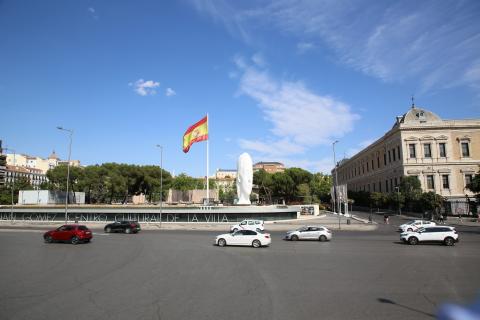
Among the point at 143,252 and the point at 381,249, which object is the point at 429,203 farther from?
the point at 143,252

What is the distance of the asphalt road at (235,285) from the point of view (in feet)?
29.7

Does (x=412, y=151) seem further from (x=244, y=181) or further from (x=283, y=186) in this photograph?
(x=244, y=181)

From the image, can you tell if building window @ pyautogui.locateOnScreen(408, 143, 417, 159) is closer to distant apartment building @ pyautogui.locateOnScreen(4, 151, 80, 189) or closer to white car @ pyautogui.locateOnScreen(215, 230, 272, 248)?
white car @ pyautogui.locateOnScreen(215, 230, 272, 248)

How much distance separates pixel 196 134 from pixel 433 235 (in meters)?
36.0

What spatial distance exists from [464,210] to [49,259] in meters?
64.7

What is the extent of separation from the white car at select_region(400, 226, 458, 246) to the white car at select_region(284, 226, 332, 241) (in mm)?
5675

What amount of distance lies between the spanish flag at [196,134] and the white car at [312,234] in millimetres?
26894

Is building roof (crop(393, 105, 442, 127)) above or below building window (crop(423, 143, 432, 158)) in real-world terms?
above

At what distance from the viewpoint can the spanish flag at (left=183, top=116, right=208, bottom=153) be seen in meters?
52.4

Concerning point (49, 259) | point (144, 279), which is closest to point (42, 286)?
point (144, 279)

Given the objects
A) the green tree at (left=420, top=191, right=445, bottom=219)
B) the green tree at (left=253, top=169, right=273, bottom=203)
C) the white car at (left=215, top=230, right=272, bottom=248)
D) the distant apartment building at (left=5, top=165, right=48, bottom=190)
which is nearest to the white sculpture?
the green tree at (left=420, top=191, right=445, bottom=219)

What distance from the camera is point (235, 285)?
39.6 ft

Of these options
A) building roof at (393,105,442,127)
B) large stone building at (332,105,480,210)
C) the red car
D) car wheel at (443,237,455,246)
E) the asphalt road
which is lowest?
car wheel at (443,237,455,246)

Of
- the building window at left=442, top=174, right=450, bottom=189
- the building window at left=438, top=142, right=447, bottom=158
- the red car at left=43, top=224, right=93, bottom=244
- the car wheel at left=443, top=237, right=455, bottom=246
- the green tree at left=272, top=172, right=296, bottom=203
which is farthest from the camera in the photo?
the green tree at left=272, top=172, right=296, bottom=203
